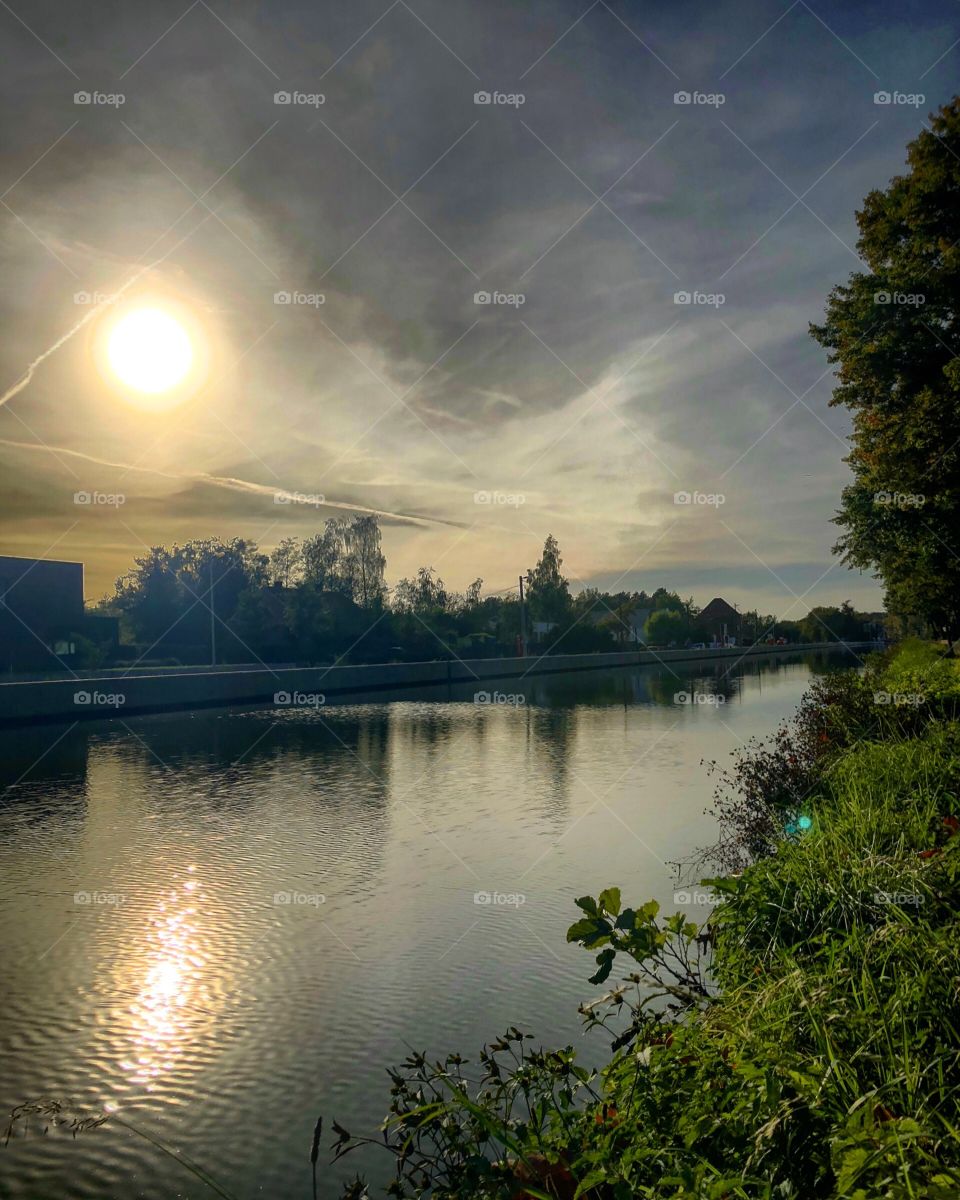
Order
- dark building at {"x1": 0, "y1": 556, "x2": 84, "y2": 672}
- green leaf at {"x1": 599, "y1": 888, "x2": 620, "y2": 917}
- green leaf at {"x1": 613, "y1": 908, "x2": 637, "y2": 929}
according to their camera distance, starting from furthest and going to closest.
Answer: dark building at {"x1": 0, "y1": 556, "x2": 84, "y2": 672}
green leaf at {"x1": 613, "y1": 908, "x2": 637, "y2": 929}
green leaf at {"x1": 599, "y1": 888, "x2": 620, "y2": 917}

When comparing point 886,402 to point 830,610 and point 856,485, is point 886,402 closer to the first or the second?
point 856,485

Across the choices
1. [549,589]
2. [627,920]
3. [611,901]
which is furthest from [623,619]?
[611,901]

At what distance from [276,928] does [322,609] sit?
53.2 m

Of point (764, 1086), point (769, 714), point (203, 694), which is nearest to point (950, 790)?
point (764, 1086)

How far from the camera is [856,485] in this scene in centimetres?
2786

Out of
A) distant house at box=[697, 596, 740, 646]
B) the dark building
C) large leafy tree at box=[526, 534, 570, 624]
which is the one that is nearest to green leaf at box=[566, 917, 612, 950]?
the dark building

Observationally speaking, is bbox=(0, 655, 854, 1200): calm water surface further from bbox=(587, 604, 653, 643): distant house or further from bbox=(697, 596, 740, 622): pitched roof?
bbox=(697, 596, 740, 622): pitched roof

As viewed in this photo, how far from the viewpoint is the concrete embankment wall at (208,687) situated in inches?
952

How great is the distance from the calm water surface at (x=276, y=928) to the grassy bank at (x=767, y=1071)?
0.62 metres

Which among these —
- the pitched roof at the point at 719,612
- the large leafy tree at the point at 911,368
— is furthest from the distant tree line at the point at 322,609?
the pitched roof at the point at 719,612

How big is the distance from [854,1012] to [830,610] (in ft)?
490

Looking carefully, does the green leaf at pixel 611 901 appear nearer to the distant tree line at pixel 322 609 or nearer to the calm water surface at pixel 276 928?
the calm water surface at pixel 276 928

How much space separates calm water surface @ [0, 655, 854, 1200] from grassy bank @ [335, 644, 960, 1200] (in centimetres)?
62

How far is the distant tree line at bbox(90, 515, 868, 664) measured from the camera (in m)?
59.8
